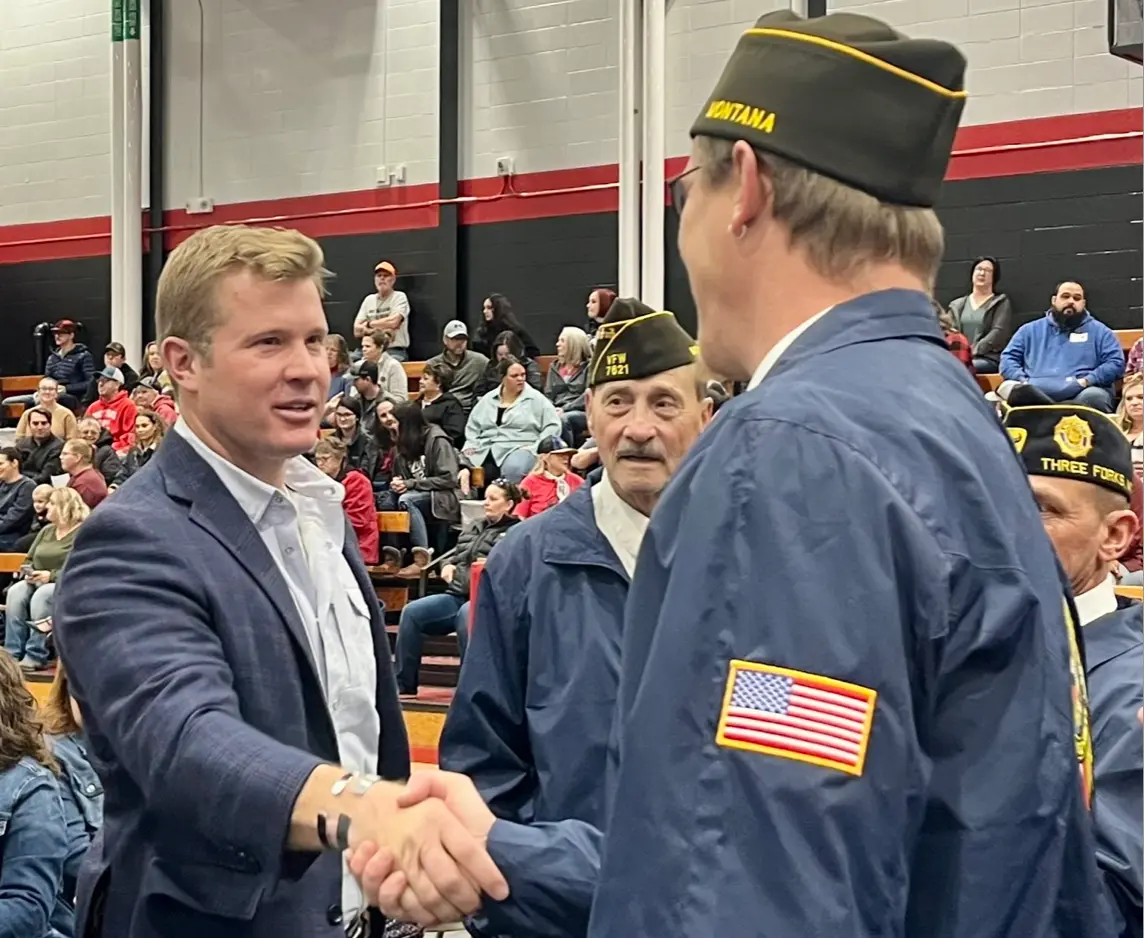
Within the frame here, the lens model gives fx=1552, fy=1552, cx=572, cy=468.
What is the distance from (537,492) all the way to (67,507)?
3.66 m

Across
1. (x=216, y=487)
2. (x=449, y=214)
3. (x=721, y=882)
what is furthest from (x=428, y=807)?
(x=449, y=214)

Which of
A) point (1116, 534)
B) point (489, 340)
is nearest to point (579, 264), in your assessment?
point (489, 340)

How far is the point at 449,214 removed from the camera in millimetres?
16719

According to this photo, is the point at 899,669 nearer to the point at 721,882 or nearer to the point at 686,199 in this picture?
the point at 721,882

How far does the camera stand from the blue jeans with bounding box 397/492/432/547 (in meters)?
12.0

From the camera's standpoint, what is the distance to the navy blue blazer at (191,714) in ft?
6.70

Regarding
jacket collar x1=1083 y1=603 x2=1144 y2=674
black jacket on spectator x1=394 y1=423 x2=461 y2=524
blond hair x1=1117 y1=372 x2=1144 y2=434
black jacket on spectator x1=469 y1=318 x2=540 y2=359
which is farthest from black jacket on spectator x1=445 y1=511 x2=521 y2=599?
jacket collar x1=1083 y1=603 x2=1144 y2=674

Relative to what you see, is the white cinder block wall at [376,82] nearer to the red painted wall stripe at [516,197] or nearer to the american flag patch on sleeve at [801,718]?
the red painted wall stripe at [516,197]

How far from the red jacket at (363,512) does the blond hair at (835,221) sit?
10127 millimetres

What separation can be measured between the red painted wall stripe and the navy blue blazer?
33.1ft

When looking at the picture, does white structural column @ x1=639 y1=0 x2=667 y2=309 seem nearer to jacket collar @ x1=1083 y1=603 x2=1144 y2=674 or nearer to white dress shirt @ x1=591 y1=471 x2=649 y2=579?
white dress shirt @ x1=591 y1=471 x2=649 y2=579

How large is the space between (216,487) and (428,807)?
0.63 m

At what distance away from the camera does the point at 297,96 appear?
705 inches

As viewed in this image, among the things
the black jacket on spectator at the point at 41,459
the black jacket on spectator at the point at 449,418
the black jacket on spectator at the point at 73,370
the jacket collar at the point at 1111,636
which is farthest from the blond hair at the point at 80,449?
the jacket collar at the point at 1111,636
